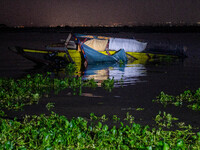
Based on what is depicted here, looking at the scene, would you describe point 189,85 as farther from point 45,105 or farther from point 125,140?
point 125,140

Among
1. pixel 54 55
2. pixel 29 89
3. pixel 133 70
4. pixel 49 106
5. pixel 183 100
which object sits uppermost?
pixel 54 55

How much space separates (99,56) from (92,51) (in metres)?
0.90

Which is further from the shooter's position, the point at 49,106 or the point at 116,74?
the point at 116,74

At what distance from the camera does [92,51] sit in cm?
2133

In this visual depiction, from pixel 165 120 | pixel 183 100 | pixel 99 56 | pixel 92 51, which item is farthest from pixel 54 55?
pixel 165 120

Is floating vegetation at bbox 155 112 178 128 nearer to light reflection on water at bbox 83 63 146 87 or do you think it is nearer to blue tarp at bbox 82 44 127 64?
light reflection on water at bbox 83 63 146 87

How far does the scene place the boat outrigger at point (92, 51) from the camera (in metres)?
20.7

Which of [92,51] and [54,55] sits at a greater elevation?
[92,51]

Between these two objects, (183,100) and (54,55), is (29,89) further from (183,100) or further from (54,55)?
(54,55)

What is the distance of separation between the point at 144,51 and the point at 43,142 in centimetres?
1995

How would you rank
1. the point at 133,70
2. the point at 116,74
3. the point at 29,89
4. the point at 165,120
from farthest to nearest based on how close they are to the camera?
the point at 133,70 < the point at 116,74 < the point at 29,89 < the point at 165,120

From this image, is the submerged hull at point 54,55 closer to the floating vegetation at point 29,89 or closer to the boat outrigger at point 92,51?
the boat outrigger at point 92,51

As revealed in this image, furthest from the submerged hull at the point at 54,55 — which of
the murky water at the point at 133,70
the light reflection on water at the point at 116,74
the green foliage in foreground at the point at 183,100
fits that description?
the green foliage in foreground at the point at 183,100

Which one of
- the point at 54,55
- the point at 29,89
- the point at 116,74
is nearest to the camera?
the point at 29,89
